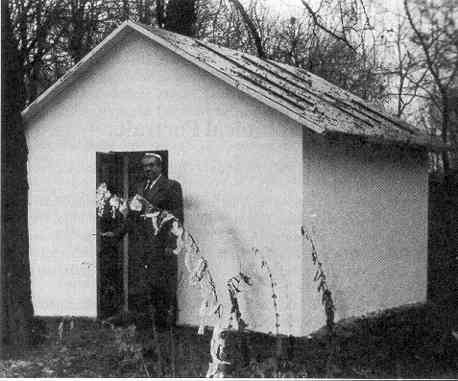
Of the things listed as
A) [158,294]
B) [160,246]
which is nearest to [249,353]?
[158,294]

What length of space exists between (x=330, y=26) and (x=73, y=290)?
5822 millimetres

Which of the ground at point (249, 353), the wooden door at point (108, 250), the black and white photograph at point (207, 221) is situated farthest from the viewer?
the wooden door at point (108, 250)

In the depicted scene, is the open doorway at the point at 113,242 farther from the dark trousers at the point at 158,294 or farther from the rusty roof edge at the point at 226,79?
the rusty roof edge at the point at 226,79

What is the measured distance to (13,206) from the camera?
8.05 meters

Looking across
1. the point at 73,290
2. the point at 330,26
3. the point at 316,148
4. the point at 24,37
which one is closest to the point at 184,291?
the point at 73,290

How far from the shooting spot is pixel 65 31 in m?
19.4

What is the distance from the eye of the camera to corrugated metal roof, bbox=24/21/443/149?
8.45 meters

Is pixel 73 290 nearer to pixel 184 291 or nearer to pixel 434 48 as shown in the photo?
pixel 184 291

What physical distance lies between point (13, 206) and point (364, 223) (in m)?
4.32

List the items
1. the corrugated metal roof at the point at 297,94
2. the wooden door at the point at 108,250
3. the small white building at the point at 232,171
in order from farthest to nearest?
the wooden door at the point at 108,250
the small white building at the point at 232,171
the corrugated metal roof at the point at 297,94

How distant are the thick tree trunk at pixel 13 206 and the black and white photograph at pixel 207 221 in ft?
0.05

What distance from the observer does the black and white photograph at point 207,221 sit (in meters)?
7.89

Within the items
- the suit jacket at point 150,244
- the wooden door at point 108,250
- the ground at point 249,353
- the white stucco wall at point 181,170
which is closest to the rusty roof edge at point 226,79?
the white stucco wall at point 181,170

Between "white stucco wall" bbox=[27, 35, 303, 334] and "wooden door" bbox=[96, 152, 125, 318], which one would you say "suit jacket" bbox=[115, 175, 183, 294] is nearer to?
"white stucco wall" bbox=[27, 35, 303, 334]
